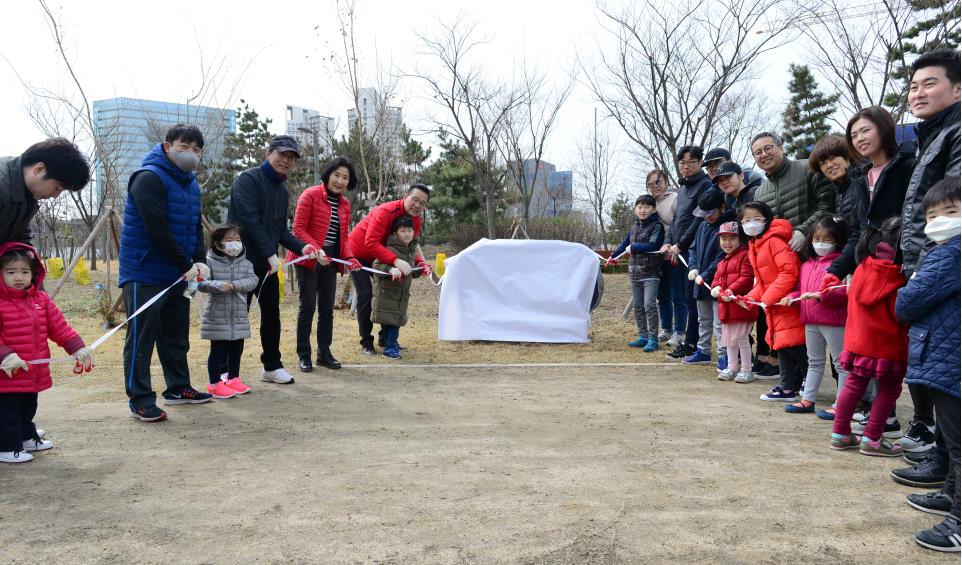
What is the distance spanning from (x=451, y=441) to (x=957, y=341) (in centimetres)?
217

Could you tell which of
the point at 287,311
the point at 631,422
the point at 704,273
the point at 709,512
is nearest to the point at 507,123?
the point at 287,311

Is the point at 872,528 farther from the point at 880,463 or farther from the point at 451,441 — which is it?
the point at 451,441

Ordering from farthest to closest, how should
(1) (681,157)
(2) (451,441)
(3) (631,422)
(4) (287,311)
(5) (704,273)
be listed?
1. (4) (287,311)
2. (1) (681,157)
3. (5) (704,273)
4. (3) (631,422)
5. (2) (451,441)

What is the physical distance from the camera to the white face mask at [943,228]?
228cm

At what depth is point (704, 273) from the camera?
5.11 m

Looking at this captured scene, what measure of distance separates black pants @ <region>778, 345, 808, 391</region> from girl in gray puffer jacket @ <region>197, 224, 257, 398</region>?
3.54 m

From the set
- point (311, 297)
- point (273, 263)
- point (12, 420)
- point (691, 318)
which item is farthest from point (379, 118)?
point (12, 420)

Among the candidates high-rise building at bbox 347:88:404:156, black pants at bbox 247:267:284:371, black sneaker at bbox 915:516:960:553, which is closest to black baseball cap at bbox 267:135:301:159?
black pants at bbox 247:267:284:371

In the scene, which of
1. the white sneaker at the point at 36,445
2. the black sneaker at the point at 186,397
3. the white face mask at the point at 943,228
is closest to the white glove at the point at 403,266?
the black sneaker at the point at 186,397

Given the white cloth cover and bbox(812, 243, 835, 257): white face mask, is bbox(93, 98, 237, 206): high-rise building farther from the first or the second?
bbox(812, 243, 835, 257): white face mask

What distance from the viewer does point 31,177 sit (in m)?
2.96

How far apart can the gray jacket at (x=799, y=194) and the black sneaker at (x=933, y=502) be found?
2.18 metres

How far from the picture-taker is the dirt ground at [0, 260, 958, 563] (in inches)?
81.7

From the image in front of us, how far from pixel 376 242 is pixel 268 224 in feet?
4.36
